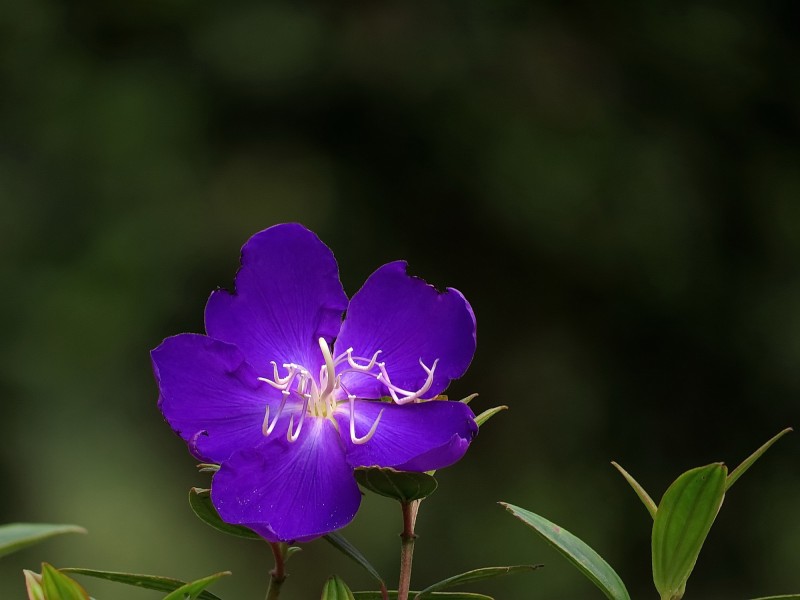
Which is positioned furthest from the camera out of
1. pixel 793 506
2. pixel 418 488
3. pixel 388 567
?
pixel 793 506

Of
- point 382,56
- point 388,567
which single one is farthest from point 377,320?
point 382,56

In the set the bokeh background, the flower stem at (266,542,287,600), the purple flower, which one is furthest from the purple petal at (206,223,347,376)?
the bokeh background

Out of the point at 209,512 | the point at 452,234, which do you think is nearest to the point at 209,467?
the point at 209,512

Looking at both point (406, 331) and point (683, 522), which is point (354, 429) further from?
point (683, 522)

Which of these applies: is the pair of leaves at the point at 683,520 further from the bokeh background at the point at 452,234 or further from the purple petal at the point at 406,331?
the bokeh background at the point at 452,234

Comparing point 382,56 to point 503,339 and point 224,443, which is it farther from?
point 224,443

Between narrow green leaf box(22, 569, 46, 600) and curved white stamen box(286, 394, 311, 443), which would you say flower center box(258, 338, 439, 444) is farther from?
narrow green leaf box(22, 569, 46, 600)
